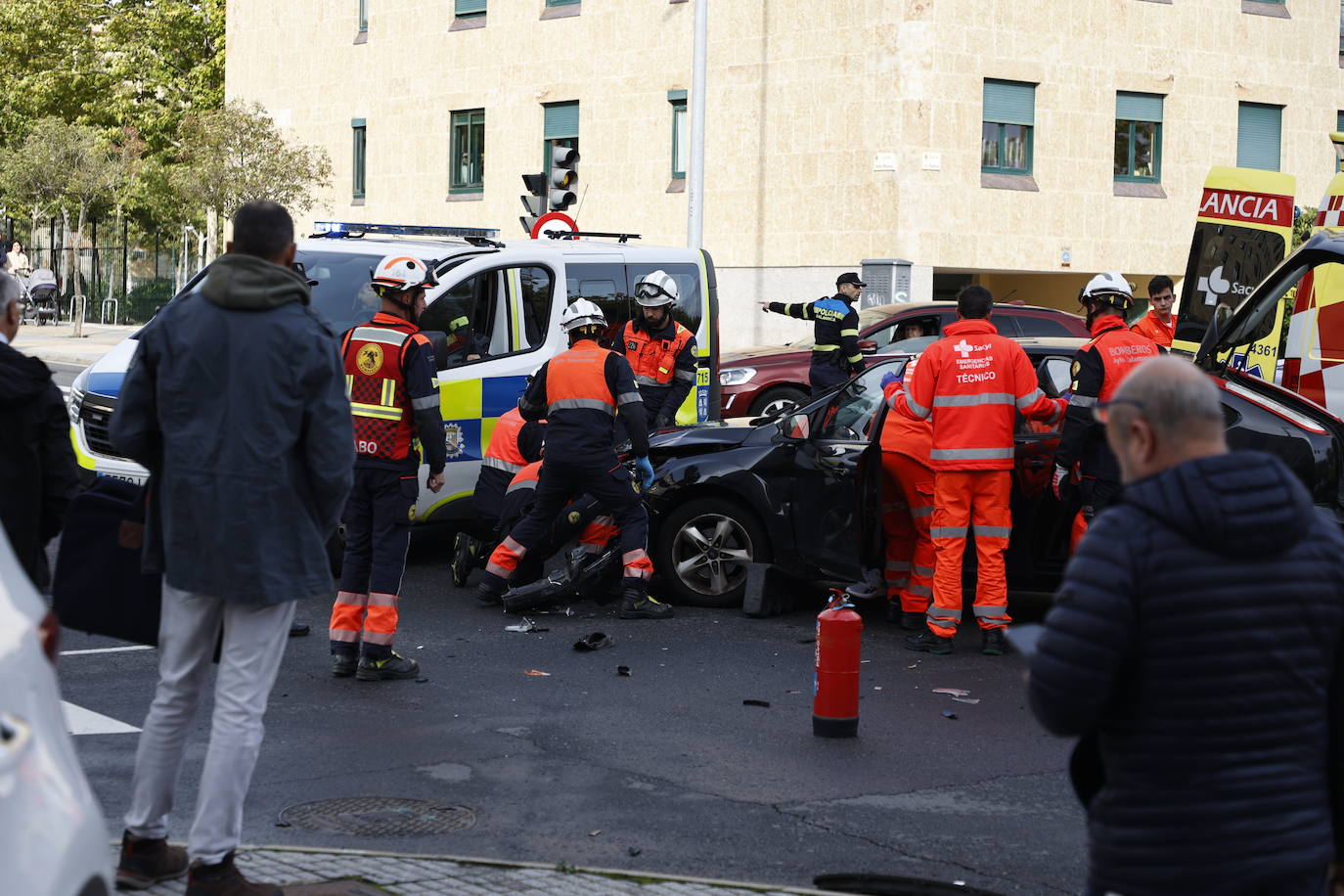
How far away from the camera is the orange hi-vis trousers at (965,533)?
8.83 m

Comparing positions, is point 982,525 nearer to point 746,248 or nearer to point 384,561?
point 384,561

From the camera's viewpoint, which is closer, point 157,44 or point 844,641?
point 844,641

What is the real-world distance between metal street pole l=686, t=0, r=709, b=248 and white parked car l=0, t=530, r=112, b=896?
21312 millimetres

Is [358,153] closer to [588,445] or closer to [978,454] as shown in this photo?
[588,445]

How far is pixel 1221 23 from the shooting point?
101 feet

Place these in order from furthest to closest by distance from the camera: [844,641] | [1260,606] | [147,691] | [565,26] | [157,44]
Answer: [157,44] → [565,26] → [147,691] → [844,641] → [1260,606]

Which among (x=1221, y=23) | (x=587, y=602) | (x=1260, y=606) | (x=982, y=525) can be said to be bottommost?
(x=587, y=602)

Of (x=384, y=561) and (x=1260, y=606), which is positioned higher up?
(x=1260, y=606)

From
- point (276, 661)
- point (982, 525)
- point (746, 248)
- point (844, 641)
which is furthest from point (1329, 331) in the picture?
point (746, 248)

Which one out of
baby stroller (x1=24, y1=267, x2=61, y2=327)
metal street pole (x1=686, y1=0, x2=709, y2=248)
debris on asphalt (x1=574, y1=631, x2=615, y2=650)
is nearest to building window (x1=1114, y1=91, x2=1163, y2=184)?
metal street pole (x1=686, y1=0, x2=709, y2=248)

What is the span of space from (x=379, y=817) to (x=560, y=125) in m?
28.3

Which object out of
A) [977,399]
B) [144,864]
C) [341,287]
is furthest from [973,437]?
[144,864]

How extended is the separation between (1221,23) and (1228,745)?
30205 mm

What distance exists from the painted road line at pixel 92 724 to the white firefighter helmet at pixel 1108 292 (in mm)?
5250
